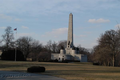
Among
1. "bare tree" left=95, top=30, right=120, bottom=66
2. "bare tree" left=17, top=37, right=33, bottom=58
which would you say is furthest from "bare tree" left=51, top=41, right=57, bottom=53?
"bare tree" left=95, top=30, right=120, bottom=66

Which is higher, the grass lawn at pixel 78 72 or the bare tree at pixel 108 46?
the bare tree at pixel 108 46

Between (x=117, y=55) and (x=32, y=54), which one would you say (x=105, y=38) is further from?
(x=32, y=54)

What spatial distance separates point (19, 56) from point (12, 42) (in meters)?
12.6

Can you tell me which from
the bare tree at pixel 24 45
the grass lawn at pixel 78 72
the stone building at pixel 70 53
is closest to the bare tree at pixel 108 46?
the grass lawn at pixel 78 72

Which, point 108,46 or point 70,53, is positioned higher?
point 108,46

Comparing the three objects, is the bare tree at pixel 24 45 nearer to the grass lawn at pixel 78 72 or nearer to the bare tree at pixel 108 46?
the bare tree at pixel 108 46

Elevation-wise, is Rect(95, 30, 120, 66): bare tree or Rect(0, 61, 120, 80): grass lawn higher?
Rect(95, 30, 120, 66): bare tree

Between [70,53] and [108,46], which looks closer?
[108,46]

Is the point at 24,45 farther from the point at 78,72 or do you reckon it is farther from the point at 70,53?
the point at 78,72

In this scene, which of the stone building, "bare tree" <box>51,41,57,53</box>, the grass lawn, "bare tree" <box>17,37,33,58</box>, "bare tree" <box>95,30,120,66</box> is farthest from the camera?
"bare tree" <box>51,41,57,53</box>

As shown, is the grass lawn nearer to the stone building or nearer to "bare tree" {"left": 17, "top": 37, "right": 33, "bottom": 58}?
the stone building

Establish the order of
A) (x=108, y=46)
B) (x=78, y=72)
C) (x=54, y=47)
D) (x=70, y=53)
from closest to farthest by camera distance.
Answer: (x=78, y=72) < (x=108, y=46) < (x=70, y=53) < (x=54, y=47)

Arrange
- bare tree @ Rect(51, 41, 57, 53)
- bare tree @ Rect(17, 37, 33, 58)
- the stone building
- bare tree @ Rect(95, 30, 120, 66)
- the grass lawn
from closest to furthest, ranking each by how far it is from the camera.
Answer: the grass lawn → bare tree @ Rect(95, 30, 120, 66) → the stone building → bare tree @ Rect(17, 37, 33, 58) → bare tree @ Rect(51, 41, 57, 53)

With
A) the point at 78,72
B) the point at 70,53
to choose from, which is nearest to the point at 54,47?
the point at 70,53
